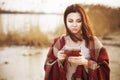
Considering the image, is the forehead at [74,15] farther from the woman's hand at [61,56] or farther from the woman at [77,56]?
the woman's hand at [61,56]

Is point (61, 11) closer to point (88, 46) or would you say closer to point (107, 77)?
point (88, 46)

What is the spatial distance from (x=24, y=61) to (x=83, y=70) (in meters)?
0.37

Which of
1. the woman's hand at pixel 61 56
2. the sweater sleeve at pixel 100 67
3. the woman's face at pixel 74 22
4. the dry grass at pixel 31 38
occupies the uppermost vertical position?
the woman's face at pixel 74 22

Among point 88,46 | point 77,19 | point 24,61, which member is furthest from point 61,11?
point 24,61

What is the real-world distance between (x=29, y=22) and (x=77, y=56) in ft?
1.21

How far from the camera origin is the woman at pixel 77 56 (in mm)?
1790

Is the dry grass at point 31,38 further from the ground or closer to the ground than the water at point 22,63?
further from the ground

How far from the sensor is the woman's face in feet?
5.95

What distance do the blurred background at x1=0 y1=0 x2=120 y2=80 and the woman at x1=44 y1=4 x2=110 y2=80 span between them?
3 cm

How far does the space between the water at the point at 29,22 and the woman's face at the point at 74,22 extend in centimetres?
6

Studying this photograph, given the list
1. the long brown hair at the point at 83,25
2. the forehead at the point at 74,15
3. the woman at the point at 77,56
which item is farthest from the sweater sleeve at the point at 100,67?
the forehead at the point at 74,15

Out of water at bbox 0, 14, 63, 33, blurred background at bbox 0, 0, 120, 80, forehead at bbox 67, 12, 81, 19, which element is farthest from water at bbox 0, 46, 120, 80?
forehead at bbox 67, 12, 81, 19

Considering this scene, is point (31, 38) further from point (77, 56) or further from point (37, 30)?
point (77, 56)

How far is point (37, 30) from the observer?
1.85 meters
